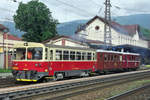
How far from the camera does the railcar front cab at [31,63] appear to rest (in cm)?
1509

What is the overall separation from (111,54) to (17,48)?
37.1 feet

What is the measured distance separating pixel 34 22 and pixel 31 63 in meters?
39.9

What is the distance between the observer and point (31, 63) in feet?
50.0

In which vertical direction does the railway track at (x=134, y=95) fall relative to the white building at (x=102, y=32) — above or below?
below

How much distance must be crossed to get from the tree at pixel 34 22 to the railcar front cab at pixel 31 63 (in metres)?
37.0

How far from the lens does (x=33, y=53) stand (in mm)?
15539

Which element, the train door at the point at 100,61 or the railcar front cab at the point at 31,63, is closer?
the railcar front cab at the point at 31,63

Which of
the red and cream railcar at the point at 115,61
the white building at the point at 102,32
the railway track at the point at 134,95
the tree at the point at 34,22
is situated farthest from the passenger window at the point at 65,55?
the white building at the point at 102,32

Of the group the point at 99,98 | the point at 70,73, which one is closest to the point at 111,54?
the point at 70,73

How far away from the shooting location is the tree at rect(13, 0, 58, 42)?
5334 centimetres

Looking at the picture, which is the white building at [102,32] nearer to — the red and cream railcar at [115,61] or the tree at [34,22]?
the tree at [34,22]

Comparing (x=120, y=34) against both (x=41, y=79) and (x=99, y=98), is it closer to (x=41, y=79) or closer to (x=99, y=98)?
(x=41, y=79)

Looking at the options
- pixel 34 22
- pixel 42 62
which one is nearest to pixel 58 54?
pixel 42 62

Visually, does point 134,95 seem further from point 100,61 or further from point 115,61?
point 115,61
